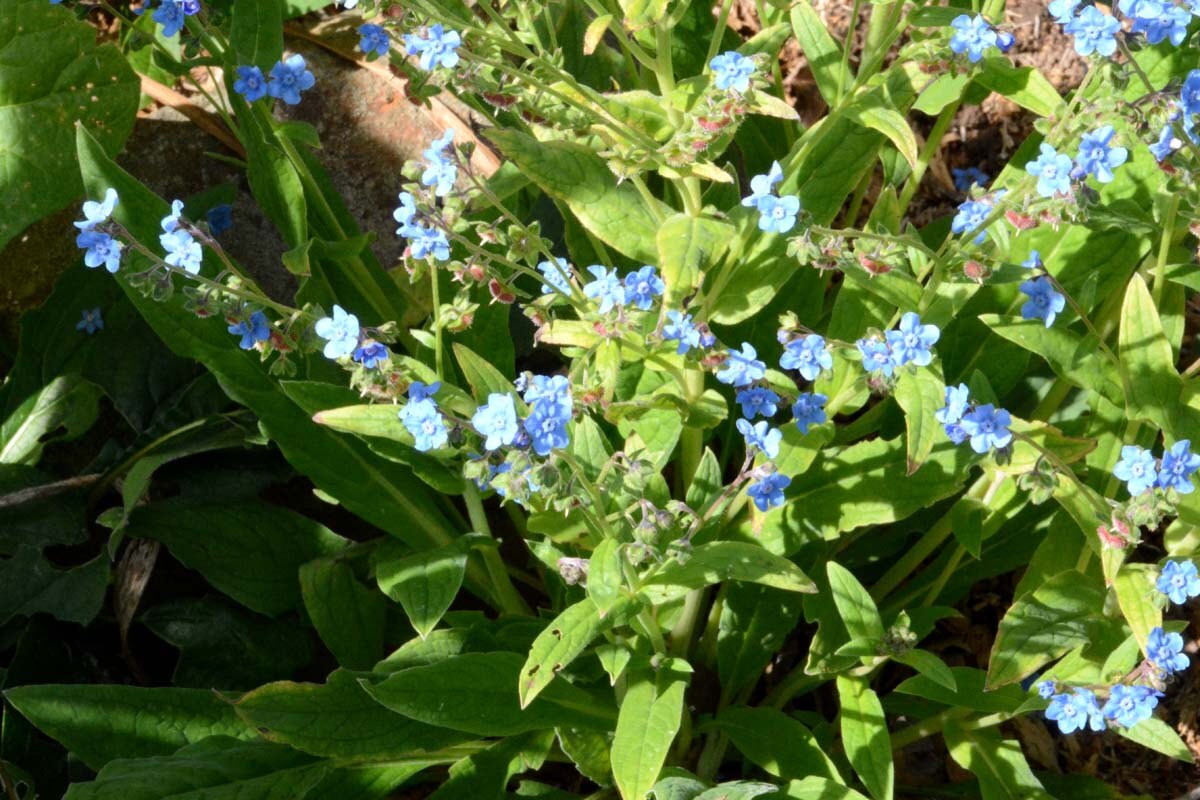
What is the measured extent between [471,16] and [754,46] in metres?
0.66

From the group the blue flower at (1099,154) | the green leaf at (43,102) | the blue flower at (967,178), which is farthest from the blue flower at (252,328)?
the blue flower at (967,178)

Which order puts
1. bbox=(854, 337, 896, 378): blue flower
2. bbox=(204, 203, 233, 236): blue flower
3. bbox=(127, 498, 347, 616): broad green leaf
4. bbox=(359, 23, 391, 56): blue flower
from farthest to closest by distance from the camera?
bbox=(204, 203, 233, 236): blue flower < bbox=(127, 498, 347, 616): broad green leaf < bbox=(359, 23, 391, 56): blue flower < bbox=(854, 337, 896, 378): blue flower

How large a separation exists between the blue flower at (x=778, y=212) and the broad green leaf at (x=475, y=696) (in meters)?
1.14

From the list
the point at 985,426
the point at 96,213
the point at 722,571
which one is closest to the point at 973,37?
the point at 985,426

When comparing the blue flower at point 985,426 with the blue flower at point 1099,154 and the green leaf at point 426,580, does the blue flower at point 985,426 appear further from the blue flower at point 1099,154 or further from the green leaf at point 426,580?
the green leaf at point 426,580

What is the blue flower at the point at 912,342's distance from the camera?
2.47m

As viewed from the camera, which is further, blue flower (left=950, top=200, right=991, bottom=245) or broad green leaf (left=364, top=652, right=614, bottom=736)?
broad green leaf (left=364, top=652, right=614, bottom=736)

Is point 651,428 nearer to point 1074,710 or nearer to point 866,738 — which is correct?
point 866,738

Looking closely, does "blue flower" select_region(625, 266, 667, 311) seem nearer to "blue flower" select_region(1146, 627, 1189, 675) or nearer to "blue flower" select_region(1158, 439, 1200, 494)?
"blue flower" select_region(1158, 439, 1200, 494)

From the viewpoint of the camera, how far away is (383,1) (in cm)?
255

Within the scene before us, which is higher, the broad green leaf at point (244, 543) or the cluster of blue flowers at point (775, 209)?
the cluster of blue flowers at point (775, 209)

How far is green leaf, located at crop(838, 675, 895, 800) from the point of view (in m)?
2.86

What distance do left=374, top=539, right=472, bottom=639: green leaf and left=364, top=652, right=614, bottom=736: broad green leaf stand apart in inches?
5.2

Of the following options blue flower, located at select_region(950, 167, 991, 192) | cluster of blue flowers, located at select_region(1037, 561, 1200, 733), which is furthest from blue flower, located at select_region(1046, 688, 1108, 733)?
blue flower, located at select_region(950, 167, 991, 192)
